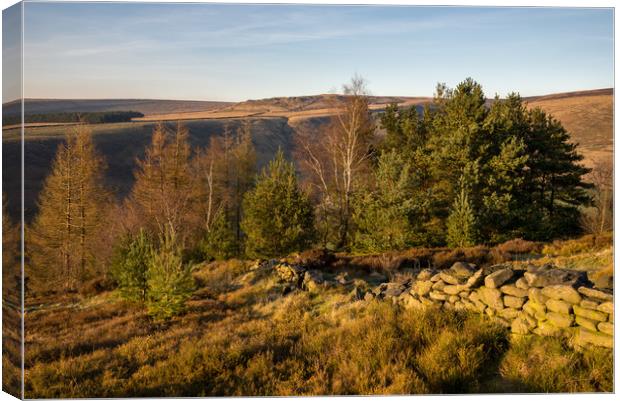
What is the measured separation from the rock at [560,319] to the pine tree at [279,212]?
13697 millimetres

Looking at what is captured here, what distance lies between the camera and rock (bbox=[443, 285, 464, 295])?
823 cm

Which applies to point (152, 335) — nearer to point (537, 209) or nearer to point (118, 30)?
point (118, 30)

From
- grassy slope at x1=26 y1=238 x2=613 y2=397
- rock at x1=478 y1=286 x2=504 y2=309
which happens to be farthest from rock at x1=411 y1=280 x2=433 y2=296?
rock at x1=478 y1=286 x2=504 y2=309

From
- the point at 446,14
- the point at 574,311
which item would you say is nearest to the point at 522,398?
the point at 574,311

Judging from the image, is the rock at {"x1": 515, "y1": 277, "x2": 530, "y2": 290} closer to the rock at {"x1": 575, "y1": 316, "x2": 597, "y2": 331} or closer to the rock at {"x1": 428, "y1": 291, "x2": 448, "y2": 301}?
the rock at {"x1": 575, "y1": 316, "x2": 597, "y2": 331}

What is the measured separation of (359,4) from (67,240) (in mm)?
19409

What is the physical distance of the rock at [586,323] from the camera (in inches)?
249

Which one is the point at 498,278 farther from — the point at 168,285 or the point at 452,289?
the point at 168,285

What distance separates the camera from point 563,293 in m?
6.61

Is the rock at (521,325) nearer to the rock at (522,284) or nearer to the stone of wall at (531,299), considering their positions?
the stone of wall at (531,299)

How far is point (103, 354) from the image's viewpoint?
7.41 metres

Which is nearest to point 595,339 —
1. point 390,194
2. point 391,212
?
point 391,212

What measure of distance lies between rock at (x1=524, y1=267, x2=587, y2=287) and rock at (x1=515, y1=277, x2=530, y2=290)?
6cm

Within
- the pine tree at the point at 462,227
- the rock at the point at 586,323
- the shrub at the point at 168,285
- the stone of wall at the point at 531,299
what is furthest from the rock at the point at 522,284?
the pine tree at the point at 462,227
